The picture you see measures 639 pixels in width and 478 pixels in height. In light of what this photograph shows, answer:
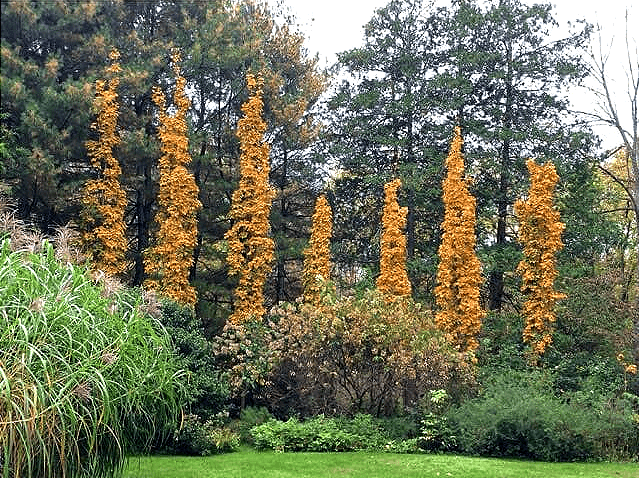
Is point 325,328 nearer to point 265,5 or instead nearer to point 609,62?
point 609,62

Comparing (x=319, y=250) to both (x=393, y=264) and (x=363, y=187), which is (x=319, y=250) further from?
(x=363, y=187)

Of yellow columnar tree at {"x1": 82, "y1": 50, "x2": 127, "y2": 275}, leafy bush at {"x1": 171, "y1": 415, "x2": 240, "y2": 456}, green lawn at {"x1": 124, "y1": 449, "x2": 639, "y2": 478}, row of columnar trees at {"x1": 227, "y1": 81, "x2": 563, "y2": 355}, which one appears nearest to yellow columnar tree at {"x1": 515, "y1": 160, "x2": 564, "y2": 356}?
row of columnar trees at {"x1": 227, "y1": 81, "x2": 563, "y2": 355}

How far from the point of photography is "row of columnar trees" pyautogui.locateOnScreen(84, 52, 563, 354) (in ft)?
45.5

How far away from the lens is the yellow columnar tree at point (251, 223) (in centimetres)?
1501

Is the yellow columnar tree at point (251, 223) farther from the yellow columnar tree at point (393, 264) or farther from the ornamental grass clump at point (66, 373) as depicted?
the ornamental grass clump at point (66, 373)

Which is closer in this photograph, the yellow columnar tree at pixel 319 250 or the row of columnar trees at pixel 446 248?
the row of columnar trees at pixel 446 248

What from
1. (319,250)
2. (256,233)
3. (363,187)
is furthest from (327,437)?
(363,187)

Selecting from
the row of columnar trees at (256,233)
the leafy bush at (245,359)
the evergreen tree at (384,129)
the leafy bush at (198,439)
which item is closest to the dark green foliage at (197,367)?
the leafy bush at (198,439)

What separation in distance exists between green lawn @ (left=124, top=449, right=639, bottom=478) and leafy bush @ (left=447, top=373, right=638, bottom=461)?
1.42 feet

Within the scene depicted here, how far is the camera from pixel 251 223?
15234 millimetres

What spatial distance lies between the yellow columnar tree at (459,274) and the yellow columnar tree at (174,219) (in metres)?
6.01

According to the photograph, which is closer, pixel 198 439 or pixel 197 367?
pixel 198 439

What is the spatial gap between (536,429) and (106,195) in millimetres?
10339

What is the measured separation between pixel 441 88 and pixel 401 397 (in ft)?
31.4
